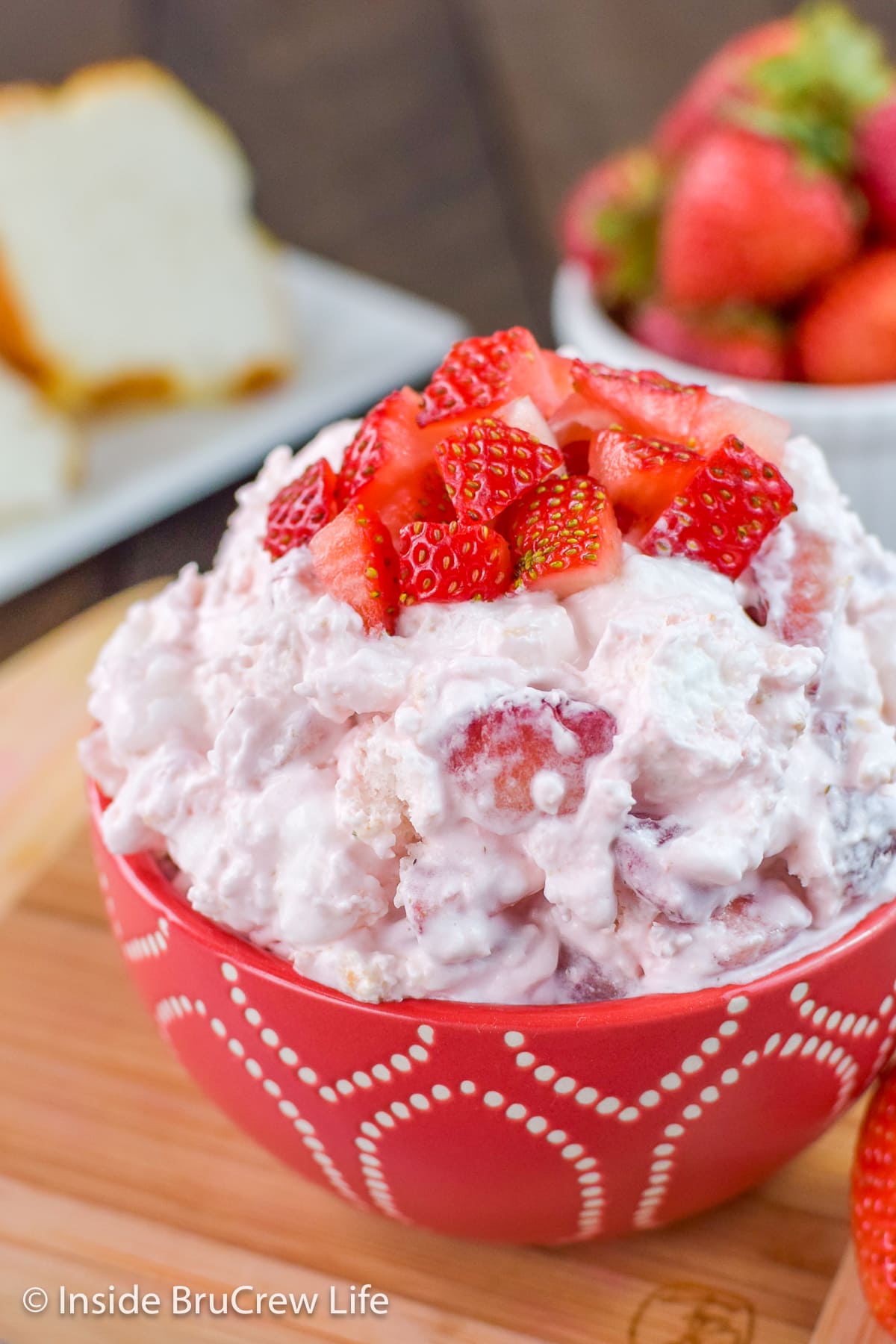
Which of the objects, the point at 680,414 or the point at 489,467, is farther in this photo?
the point at 680,414

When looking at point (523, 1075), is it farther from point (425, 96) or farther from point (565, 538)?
point (425, 96)

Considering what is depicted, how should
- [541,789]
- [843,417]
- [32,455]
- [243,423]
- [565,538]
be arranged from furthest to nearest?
1. [243,423]
2. [32,455]
3. [843,417]
4. [565,538]
5. [541,789]

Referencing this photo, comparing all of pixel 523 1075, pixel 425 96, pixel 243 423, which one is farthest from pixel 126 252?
pixel 523 1075

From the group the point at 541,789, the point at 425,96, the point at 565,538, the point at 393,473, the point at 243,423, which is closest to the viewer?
the point at 541,789

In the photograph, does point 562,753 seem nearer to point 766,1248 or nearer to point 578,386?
point 578,386

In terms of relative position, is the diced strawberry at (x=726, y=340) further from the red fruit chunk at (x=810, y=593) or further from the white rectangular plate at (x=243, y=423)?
the red fruit chunk at (x=810, y=593)

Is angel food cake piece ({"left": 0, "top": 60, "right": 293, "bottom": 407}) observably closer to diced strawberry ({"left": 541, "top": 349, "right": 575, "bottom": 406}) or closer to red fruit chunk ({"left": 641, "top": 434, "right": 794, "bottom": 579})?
diced strawberry ({"left": 541, "top": 349, "right": 575, "bottom": 406})
